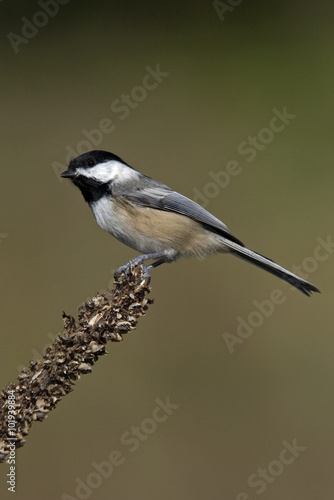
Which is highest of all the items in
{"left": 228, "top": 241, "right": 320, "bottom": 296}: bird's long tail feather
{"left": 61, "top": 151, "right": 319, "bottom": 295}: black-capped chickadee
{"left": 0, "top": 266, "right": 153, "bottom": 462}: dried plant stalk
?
{"left": 61, "top": 151, "right": 319, "bottom": 295}: black-capped chickadee

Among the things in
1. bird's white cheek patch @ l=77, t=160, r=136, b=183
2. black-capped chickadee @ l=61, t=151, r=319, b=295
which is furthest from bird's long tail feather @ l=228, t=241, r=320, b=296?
bird's white cheek patch @ l=77, t=160, r=136, b=183

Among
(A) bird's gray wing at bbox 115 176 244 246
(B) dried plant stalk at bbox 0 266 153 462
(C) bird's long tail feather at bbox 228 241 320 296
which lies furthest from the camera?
(A) bird's gray wing at bbox 115 176 244 246

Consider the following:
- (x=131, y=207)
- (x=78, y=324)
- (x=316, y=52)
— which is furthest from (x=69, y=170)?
(x=316, y=52)

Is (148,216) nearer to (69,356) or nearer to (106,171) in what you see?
(106,171)

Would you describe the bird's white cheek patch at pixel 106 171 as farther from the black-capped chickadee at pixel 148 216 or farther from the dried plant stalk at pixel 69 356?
the dried plant stalk at pixel 69 356

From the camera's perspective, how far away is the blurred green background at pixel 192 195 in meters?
2.92

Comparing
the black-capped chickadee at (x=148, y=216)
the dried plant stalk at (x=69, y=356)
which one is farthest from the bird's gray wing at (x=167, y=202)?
the dried plant stalk at (x=69, y=356)

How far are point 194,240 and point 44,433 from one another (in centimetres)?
128

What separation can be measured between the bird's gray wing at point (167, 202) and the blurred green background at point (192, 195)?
882 millimetres

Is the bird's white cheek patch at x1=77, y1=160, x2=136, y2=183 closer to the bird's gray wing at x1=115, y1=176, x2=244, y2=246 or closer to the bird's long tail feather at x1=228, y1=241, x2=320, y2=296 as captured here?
the bird's gray wing at x1=115, y1=176, x2=244, y2=246

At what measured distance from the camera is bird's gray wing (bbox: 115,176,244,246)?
242 cm

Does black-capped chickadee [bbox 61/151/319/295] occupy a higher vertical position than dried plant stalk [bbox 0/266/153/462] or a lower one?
higher

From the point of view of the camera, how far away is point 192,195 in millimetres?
3410

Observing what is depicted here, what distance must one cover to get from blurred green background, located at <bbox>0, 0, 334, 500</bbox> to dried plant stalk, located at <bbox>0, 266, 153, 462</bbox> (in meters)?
1.27
